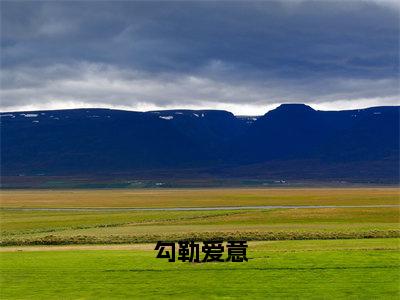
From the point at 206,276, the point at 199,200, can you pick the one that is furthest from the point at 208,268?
the point at 199,200

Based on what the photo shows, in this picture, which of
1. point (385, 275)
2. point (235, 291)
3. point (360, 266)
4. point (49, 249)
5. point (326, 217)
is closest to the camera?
point (235, 291)

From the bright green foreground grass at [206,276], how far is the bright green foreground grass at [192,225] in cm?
1288

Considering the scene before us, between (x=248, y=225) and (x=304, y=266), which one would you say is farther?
(x=248, y=225)

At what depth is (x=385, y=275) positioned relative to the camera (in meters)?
29.9

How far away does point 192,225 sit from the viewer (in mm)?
69062

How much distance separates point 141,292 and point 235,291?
389cm

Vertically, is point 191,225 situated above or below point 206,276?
below

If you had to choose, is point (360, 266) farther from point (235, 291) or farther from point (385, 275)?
point (235, 291)

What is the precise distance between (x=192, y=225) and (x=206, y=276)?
3857 centimetres

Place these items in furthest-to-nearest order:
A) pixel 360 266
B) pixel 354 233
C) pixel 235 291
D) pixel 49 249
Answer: pixel 354 233, pixel 49 249, pixel 360 266, pixel 235 291

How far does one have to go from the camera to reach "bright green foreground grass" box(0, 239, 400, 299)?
26.7 m

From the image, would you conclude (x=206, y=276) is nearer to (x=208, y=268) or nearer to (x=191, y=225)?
(x=208, y=268)

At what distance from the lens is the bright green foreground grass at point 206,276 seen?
87.5 feet

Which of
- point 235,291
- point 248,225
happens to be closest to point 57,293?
point 235,291
